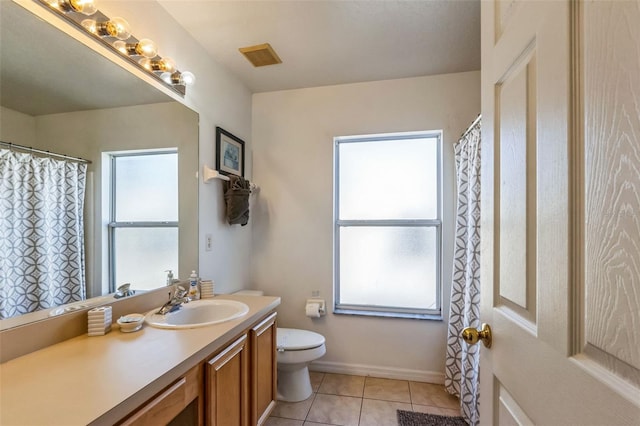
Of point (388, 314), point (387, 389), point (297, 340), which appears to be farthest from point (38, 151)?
point (387, 389)

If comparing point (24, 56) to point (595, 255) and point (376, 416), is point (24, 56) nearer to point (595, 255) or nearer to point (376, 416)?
point (595, 255)

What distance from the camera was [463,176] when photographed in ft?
6.43

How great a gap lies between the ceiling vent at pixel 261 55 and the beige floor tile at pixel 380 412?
2525mm

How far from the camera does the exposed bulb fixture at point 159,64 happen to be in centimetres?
146

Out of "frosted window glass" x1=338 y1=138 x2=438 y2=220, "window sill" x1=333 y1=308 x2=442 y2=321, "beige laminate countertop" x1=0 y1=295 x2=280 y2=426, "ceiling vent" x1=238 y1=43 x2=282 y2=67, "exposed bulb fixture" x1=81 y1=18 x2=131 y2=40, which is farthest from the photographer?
"frosted window glass" x1=338 y1=138 x2=438 y2=220

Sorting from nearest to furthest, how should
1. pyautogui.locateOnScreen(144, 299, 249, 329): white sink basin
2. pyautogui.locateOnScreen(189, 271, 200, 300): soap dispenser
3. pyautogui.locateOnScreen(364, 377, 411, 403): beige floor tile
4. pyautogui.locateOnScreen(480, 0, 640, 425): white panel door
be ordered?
pyautogui.locateOnScreen(480, 0, 640, 425): white panel door, pyautogui.locateOnScreen(144, 299, 249, 329): white sink basin, pyautogui.locateOnScreen(189, 271, 200, 300): soap dispenser, pyautogui.locateOnScreen(364, 377, 411, 403): beige floor tile

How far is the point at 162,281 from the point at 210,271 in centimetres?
40

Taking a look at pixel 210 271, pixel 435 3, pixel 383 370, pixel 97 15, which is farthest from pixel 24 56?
pixel 383 370

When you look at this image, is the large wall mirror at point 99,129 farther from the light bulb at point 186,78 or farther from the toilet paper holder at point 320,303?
the toilet paper holder at point 320,303

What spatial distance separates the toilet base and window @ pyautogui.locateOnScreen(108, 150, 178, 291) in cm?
108

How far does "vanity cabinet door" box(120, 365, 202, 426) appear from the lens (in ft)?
2.65

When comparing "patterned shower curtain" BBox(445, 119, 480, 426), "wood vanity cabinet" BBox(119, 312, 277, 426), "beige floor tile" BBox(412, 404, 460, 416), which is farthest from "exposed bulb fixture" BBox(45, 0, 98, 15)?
"beige floor tile" BBox(412, 404, 460, 416)

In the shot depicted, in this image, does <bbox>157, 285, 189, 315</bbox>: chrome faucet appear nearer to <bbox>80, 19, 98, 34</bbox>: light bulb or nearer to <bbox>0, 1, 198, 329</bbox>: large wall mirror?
<bbox>0, 1, 198, 329</bbox>: large wall mirror

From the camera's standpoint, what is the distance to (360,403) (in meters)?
1.98
